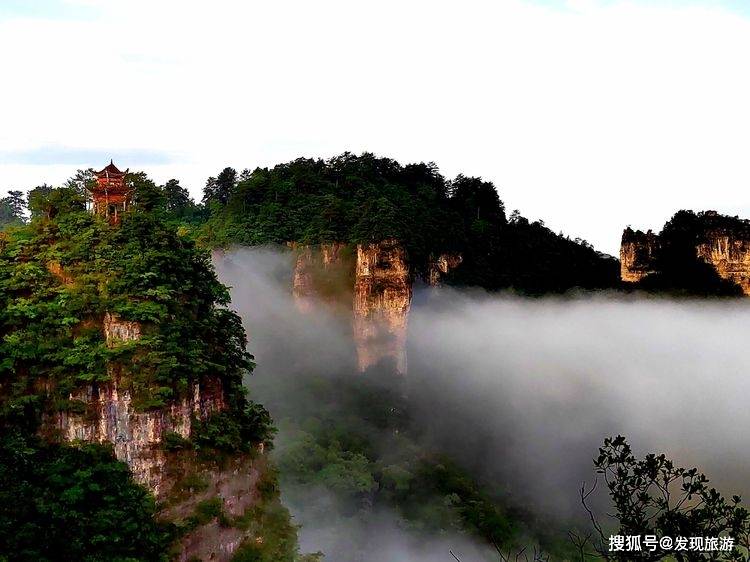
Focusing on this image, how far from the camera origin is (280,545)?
20.5 metres

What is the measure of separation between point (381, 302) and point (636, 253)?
22.0 metres

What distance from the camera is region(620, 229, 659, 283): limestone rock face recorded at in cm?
5169

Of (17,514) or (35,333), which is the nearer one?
(17,514)

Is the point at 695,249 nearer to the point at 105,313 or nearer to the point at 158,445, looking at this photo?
the point at 158,445

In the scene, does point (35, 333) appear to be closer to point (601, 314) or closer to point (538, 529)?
point (538, 529)

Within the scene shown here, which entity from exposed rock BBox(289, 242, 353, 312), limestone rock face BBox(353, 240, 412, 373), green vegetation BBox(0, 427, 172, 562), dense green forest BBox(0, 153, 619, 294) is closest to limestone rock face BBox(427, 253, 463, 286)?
dense green forest BBox(0, 153, 619, 294)

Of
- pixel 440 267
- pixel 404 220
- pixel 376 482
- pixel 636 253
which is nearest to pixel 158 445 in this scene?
pixel 376 482

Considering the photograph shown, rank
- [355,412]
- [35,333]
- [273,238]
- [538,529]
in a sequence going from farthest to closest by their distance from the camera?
[273,238]
[355,412]
[538,529]
[35,333]

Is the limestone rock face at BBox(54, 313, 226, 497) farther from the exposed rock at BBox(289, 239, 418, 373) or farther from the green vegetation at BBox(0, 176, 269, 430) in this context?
the exposed rock at BBox(289, 239, 418, 373)

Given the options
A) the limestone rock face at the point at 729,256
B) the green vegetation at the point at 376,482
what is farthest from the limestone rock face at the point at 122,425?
the limestone rock face at the point at 729,256

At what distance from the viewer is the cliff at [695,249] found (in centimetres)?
4825

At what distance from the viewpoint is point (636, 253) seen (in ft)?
174

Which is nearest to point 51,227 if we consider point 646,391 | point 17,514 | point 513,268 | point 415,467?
point 17,514

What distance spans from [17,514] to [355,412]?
26016 mm
